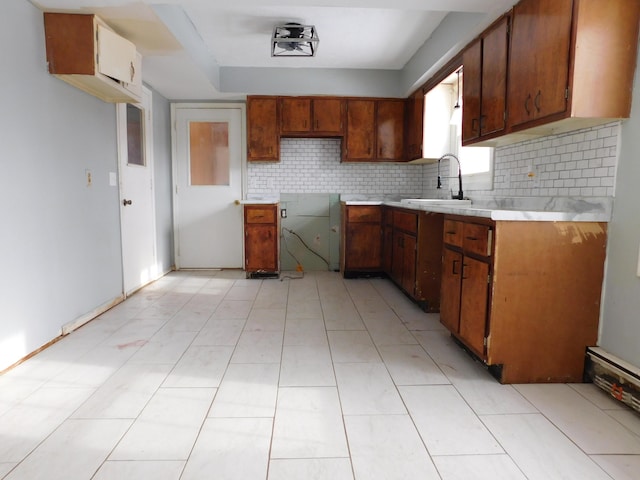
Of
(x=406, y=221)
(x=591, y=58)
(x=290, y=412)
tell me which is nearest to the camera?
(x=290, y=412)

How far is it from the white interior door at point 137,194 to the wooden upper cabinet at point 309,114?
1.58m

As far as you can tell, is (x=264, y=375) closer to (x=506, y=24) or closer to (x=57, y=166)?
(x=57, y=166)

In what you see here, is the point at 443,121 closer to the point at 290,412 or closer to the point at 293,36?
the point at 293,36

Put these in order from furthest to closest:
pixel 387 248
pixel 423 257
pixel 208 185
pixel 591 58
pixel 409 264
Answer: pixel 208 185 < pixel 387 248 < pixel 409 264 < pixel 423 257 < pixel 591 58

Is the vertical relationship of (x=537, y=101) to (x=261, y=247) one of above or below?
above

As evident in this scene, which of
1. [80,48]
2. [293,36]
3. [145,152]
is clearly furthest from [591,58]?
[145,152]

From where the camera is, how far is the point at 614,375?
6.59 ft

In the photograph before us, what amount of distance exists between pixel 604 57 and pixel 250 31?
9.66 feet

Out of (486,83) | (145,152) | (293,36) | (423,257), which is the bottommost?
(423,257)

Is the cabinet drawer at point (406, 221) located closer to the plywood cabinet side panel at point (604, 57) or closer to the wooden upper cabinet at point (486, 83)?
the wooden upper cabinet at point (486, 83)

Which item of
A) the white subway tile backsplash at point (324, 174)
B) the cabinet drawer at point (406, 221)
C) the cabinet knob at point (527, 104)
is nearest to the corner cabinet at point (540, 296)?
the cabinet knob at point (527, 104)

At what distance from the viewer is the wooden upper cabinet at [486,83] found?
8.59 feet

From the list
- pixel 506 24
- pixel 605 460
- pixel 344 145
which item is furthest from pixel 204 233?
pixel 605 460

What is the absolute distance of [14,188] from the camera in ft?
7.68
